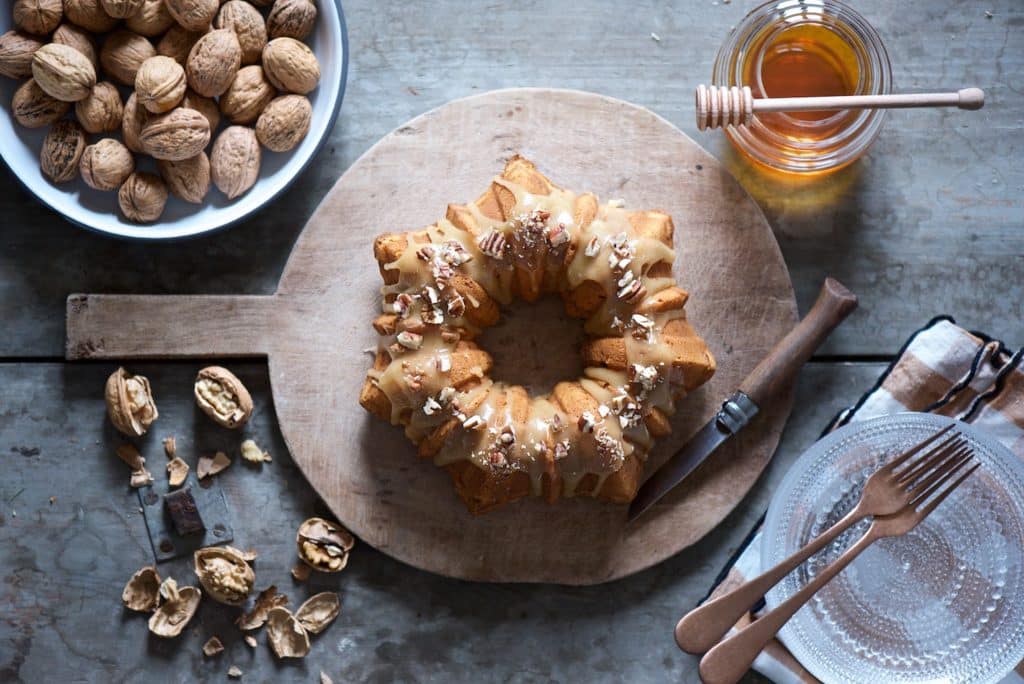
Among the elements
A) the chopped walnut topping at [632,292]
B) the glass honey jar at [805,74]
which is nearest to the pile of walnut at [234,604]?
the chopped walnut topping at [632,292]

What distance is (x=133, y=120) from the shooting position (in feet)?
5.09

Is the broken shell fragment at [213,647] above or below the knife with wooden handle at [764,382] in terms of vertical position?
below

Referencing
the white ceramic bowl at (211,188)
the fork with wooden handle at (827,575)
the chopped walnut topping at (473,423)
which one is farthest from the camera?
the white ceramic bowl at (211,188)

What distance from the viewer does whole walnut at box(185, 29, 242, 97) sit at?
1.53 meters

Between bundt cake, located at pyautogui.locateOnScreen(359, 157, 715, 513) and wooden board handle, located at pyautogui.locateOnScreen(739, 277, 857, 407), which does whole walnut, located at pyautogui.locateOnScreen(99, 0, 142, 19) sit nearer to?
bundt cake, located at pyautogui.locateOnScreen(359, 157, 715, 513)

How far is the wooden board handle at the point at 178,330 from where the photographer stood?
163 cm

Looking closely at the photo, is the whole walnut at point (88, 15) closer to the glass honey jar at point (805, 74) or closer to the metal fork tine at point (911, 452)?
the glass honey jar at point (805, 74)

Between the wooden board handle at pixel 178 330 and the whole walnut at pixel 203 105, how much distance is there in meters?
0.29

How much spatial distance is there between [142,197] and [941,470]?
50.9 inches

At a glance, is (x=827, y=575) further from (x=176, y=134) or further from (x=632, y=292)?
(x=176, y=134)

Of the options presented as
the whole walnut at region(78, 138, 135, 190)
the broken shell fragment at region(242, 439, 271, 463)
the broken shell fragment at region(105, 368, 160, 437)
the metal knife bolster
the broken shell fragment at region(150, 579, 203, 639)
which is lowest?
the broken shell fragment at region(150, 579, 203, 639)

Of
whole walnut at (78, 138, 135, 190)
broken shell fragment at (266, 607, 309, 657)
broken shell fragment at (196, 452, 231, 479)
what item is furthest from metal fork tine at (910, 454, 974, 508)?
whole walnut at (78, 138, 135, 190)

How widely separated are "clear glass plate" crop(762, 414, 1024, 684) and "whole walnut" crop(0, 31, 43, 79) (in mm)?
1363

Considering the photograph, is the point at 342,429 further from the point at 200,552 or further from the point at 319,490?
the point at 200,552
